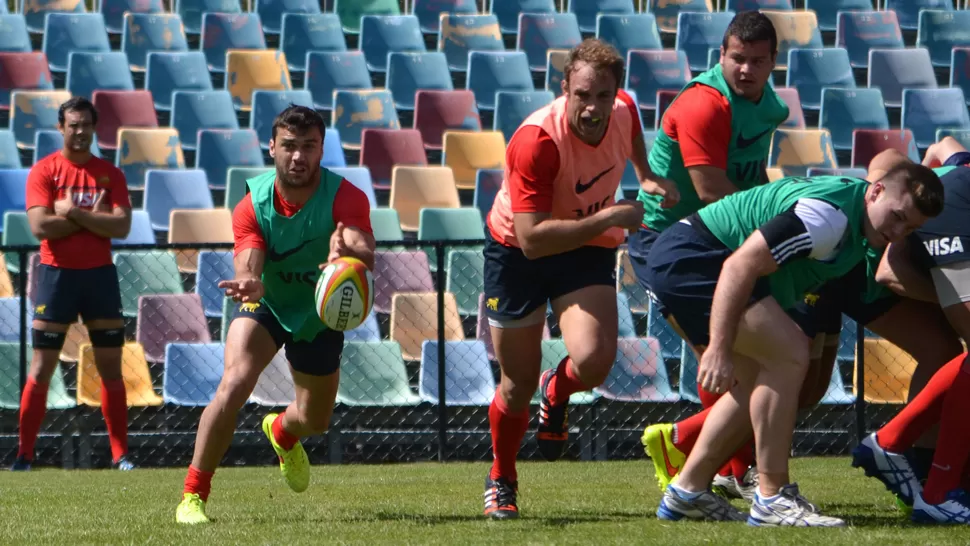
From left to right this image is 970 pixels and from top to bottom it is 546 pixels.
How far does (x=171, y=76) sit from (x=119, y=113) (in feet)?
2.83

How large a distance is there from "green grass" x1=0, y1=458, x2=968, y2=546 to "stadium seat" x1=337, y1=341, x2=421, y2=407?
734 millimetres

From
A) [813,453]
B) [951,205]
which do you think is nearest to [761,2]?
[813,453]

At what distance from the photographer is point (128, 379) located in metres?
9.13

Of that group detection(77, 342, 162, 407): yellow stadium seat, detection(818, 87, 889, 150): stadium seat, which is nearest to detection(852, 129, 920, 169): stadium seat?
detection(818, 87, 889, 150): stadium seat

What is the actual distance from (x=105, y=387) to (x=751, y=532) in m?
4.87

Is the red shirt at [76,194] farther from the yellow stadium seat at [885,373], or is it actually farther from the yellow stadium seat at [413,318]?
the yellow stadium seat at [885,373]

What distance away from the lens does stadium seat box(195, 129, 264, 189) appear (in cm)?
1143

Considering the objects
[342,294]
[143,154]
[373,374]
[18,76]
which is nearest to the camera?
[342,294]

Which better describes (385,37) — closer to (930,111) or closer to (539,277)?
(930,111)

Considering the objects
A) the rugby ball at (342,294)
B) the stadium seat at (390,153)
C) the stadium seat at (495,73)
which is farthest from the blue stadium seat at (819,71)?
the rugby ball at (342,294)

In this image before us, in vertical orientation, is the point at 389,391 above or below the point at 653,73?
below

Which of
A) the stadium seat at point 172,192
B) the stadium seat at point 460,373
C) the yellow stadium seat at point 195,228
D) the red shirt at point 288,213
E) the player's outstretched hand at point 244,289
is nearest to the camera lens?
the player's outstretched hand at point 244,289

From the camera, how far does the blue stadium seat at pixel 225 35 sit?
1338cm

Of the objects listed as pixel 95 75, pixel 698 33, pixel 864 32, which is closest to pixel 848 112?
pixel 864 32
